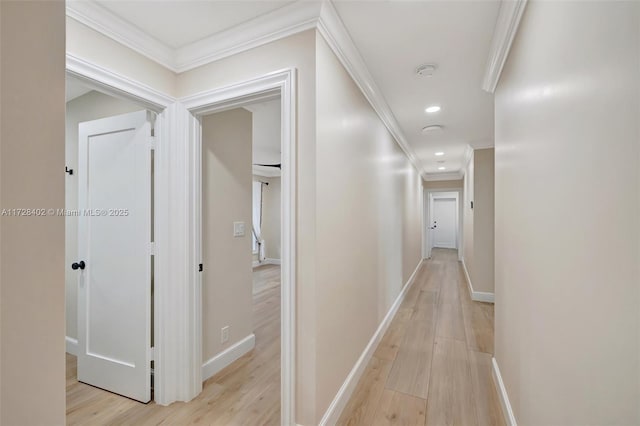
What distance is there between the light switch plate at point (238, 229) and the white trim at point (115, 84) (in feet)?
3.70

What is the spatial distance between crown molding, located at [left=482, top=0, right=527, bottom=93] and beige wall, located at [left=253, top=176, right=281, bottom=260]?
635 centimetres

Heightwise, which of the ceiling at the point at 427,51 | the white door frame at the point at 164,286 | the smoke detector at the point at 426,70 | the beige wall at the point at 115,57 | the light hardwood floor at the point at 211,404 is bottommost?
the light hardwood floor at the point at 211,404

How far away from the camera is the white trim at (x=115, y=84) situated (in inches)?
60.3

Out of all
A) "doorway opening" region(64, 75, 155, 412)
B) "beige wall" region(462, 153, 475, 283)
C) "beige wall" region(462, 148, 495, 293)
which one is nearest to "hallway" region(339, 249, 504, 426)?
"beige wall" region(462, 148, 495, 293)

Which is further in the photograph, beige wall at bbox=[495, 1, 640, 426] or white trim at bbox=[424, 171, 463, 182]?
white trim at bbox=[424, 171, 463, 182]

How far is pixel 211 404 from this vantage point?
2.02 metres

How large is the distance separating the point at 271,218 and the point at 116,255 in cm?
606

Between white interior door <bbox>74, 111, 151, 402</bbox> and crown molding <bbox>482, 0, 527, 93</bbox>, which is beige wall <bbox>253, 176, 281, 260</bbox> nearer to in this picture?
white interior door <bbox>74, 111, 151, 402</bbox>

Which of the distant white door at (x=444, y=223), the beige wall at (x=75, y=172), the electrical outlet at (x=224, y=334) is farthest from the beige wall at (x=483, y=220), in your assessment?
the distant white door at (x=444, y=223)

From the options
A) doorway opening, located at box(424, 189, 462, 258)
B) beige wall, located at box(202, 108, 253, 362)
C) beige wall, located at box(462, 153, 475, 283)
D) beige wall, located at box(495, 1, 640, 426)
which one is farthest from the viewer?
doorway opening, located at box(424, 189, 462, 258)

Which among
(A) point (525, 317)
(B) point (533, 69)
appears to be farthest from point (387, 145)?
(A) point (525, 317)

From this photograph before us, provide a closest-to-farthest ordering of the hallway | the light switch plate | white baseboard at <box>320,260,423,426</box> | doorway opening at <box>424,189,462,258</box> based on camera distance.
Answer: white baseboard at <box>320,260,423,426</box>
the hallway
the light switch plate
doorway opening at <box>424,189,462,258</box>

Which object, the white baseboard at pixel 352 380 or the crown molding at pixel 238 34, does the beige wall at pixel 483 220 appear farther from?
the crown molding at pixel 238 34

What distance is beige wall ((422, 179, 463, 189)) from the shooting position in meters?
8.08
